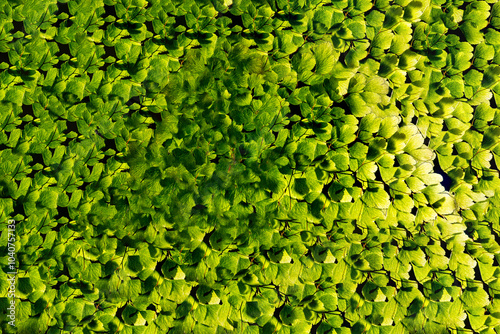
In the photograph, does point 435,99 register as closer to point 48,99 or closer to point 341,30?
point 341,30

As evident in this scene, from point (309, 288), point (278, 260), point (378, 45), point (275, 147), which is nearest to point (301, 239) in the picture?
point (278, 260)

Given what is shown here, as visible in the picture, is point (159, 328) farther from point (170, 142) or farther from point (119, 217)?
point (170, 142)

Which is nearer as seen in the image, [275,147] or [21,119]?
[275,147]

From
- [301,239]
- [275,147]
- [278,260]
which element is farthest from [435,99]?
[278,260]

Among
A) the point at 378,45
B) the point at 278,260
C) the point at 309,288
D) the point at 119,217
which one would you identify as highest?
the point at 378,45

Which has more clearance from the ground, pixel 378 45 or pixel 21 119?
pixel 378 45

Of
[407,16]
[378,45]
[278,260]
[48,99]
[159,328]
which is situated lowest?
[159,328]
